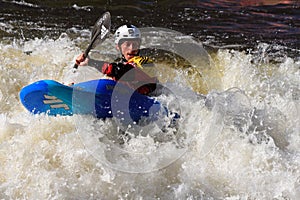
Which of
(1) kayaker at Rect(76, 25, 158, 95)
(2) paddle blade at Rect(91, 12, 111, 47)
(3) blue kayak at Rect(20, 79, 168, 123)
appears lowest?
(3) blue kayak at Rect(20, 79, 168, 123)

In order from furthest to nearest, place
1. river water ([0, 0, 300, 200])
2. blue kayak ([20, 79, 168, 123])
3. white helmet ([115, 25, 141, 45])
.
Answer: white helmet ([115, 25, 141, 45])
blue kayak ([20, 79, 168, 123])
river water ([0, 0, 300, 200])

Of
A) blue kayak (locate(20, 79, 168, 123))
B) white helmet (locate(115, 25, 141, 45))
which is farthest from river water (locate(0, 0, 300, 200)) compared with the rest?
white helmet (locate(115, 25, 141, 45))

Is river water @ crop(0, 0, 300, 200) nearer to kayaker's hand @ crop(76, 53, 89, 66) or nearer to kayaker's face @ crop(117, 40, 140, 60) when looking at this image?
kayaker's hand @ crop(76, 53, 89, 66)

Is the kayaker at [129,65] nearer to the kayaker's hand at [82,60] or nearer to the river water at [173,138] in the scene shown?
the kayaker's hand at [82,60]

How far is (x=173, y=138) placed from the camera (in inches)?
174

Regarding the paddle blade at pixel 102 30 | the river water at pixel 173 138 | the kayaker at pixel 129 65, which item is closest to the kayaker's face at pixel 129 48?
the kayaker at pixel 129 65

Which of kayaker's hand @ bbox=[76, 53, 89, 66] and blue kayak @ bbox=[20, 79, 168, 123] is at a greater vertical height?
kayaker's hand @ bbox=[76, 53, 89, 66]

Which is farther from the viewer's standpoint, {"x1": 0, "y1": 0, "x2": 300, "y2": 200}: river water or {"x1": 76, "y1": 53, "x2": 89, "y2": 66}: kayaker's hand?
{"x1": 76, "y1": 53, "x2": 89, "y2": 66}: kayaker's hand

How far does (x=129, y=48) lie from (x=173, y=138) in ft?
3.30

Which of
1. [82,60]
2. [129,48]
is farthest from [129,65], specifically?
[82,60]

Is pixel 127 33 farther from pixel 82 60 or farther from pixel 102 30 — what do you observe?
pixel 82 60

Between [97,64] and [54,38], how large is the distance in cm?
363

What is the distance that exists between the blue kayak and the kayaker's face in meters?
0.36

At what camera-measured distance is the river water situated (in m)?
3.85
